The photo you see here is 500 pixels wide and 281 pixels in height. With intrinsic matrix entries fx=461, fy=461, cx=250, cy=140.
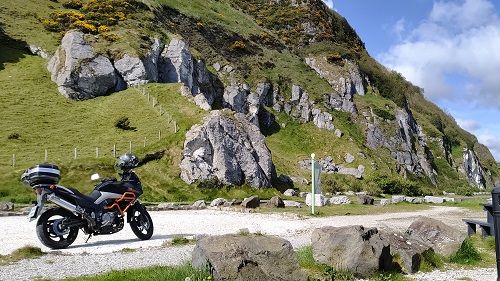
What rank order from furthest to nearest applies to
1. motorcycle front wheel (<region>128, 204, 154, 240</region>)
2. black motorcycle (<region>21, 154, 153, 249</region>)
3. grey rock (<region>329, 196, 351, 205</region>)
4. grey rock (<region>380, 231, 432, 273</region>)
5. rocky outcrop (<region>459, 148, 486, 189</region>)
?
1. rocky outcrop (<region>459, 148, 486, 189</region>)
2. grey rock (<region>329, 196, 351, 205</region>)
3. motorcycle front wheel (<region>128, 204, 154, 240</region>)
4. black motorcycle (<region>21, 154, 153, 249</region>)
5. grey rock (<region>380, 231, 432, 273</region>)

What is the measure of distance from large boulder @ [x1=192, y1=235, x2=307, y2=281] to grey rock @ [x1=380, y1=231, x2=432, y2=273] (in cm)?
303

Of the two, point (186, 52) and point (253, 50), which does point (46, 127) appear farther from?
point (253, 50)

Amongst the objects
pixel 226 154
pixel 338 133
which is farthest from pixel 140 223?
pixel 338 133

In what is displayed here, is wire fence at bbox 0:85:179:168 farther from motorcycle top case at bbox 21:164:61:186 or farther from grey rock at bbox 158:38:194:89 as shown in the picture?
motorcycle top case at bbox 21:164:61:186

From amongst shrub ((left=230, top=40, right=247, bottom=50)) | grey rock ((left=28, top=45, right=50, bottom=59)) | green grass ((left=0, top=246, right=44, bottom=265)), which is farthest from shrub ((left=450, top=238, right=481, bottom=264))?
shrub ((left=230, top=40, right=247, bottom=50))

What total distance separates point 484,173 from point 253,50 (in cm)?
7327

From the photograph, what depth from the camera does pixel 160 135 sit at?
145 feet

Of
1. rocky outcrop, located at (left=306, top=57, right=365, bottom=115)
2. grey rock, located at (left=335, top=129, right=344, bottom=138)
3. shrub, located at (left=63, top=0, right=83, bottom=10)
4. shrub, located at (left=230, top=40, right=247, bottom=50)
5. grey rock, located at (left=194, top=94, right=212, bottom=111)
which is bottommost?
grey rock, located at (left=194, top=94, right=212, bottom=111)

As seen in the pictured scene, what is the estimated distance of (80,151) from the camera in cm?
4078

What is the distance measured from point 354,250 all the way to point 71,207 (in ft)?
24.6

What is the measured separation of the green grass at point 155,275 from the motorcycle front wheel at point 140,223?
17.6ft

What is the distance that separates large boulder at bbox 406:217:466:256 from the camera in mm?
11016

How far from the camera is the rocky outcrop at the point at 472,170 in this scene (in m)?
109

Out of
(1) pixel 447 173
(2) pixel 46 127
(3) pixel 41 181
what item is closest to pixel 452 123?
(1) pixel 447 173
